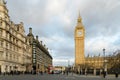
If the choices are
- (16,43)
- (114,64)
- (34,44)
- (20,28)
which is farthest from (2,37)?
(34,44)

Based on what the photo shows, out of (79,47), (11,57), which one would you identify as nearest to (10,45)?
(11,57)

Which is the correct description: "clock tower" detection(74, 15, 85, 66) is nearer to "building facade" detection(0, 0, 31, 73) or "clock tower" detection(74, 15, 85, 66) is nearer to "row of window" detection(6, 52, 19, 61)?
"building facade" detection(0, 0, 31, 73)

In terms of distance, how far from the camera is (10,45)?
97938 mm

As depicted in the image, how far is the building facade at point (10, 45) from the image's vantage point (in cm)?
8712

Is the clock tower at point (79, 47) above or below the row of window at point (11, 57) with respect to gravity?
above

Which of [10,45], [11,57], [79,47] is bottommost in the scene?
[11,57]

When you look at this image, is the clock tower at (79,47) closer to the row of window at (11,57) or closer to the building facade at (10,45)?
the building facade at (10,45)

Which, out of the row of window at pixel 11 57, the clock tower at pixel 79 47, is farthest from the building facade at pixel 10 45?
the clock tower at pixel 79 47

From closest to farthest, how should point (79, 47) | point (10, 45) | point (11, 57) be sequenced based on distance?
1. point (10, 45)
2. point (11, 57)
3. point (79, 47)

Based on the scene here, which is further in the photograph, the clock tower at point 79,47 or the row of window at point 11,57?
the clock tower at point 79,47

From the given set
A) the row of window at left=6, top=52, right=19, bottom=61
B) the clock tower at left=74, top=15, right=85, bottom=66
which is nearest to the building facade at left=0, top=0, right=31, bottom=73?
the row of window at left=6, top=52, right=19, bottom=61

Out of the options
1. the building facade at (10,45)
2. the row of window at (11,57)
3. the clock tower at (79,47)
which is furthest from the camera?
the clock tower at (79,47)

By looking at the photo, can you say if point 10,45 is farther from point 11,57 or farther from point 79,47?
point 79,47

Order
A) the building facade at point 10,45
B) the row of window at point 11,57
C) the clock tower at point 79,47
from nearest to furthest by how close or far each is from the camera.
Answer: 1. the building facade at point 10,45
2. the row of window at point 11,57
3. the clock tower at point 79,47
